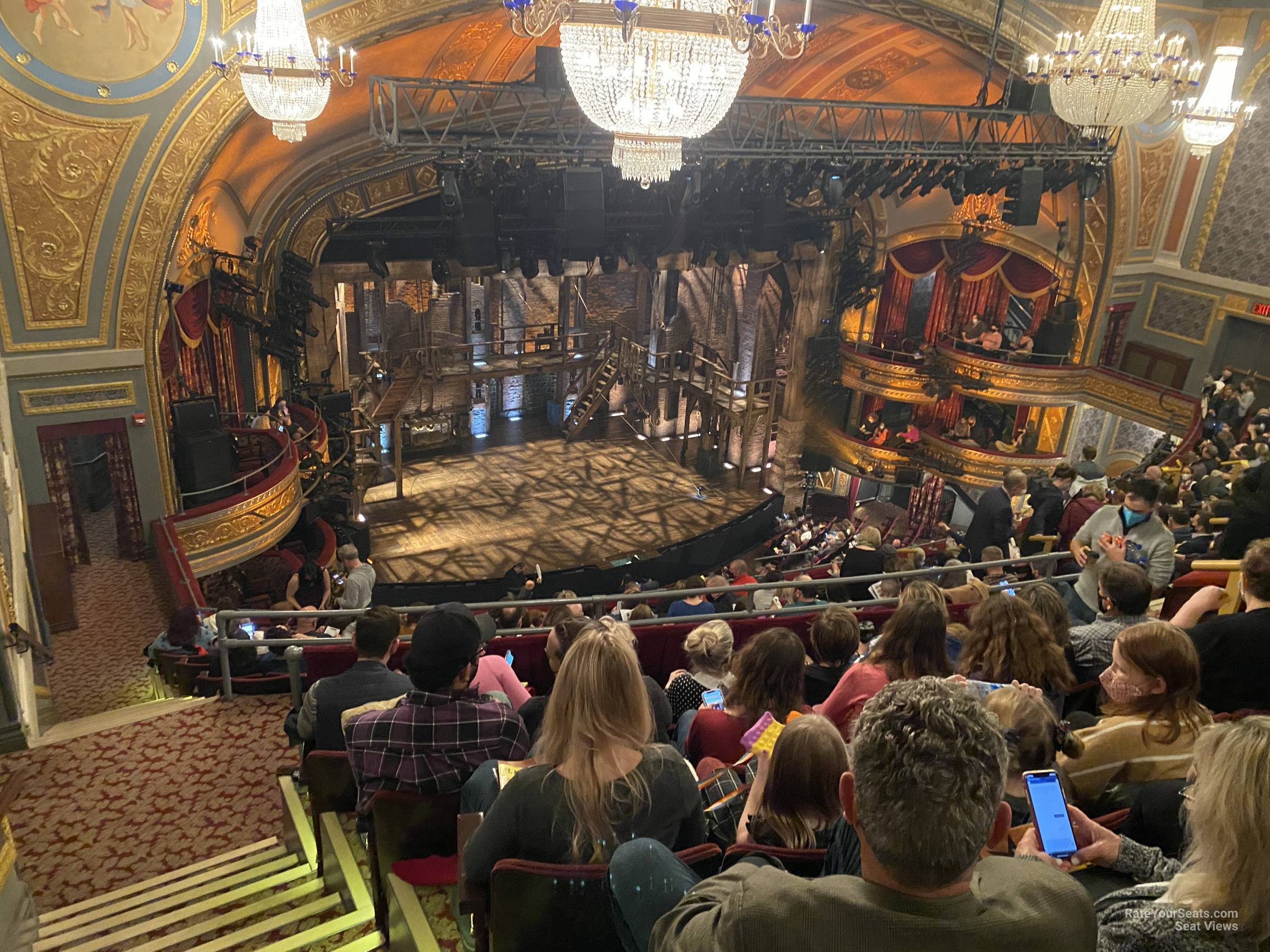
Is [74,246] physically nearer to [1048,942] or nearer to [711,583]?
[711,583]

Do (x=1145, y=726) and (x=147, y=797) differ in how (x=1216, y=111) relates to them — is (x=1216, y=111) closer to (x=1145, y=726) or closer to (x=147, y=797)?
(x=1145, y=726)

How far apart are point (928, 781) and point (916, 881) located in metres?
0.13

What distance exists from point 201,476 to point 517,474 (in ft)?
28.8

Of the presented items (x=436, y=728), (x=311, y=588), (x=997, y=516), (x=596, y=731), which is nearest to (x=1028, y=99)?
(x=997, y=516)

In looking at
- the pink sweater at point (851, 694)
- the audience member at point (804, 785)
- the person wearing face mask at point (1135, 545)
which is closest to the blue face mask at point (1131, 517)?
the person wearing face mask at point (1135, 545)

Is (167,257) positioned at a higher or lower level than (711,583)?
higher

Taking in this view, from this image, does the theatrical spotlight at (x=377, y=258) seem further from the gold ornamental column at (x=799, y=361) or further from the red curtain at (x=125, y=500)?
the gold ornamental column at (x=799, y=361)

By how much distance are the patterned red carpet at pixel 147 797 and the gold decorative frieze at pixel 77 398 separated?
17.2 ft

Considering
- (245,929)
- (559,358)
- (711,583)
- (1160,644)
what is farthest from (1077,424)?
(245,929)

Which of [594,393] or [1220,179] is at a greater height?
[1220,179]

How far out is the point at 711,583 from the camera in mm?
7656

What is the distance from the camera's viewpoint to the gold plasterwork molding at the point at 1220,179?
44.2 feet

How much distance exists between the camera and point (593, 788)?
81.6 inches

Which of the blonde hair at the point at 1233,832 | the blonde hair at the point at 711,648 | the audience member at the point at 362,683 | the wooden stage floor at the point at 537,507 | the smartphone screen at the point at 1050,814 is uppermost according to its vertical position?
the blonde hair at the point at 1233,832
